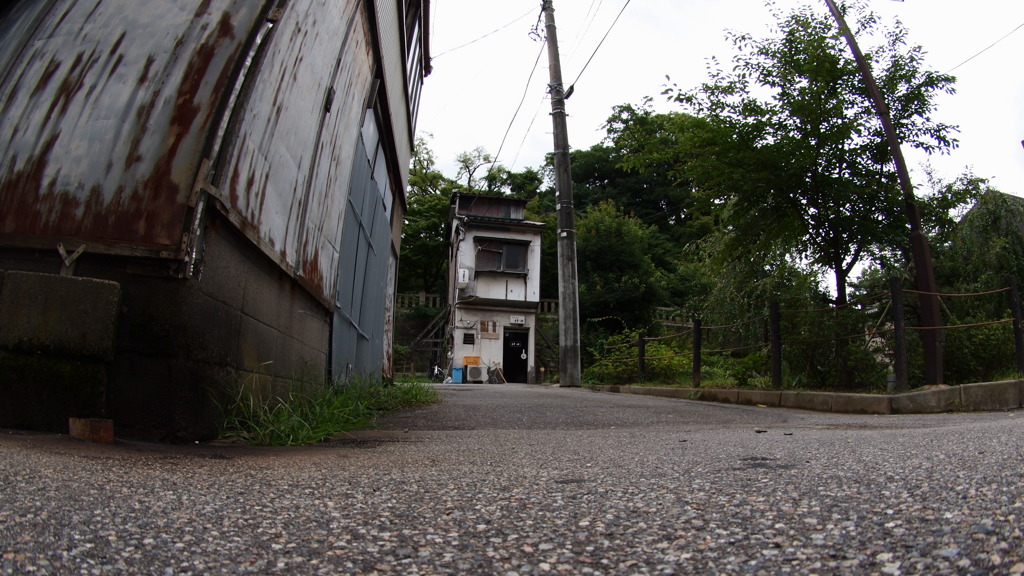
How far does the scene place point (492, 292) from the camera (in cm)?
2495

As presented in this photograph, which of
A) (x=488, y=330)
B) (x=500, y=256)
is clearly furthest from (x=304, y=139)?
(x=500, y=256)

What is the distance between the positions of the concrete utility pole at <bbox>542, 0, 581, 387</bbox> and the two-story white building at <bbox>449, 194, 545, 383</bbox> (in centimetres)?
1119

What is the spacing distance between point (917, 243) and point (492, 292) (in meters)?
18.9

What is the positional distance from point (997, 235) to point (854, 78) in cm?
582

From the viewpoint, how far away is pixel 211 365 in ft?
9.93

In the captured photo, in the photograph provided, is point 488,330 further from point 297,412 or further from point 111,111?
point 111,111

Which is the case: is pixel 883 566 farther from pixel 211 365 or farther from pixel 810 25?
pixel 810 25

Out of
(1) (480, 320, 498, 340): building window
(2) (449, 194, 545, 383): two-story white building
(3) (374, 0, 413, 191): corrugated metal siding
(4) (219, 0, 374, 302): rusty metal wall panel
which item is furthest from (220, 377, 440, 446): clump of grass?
(1) (480, 320, 498, 340): building window

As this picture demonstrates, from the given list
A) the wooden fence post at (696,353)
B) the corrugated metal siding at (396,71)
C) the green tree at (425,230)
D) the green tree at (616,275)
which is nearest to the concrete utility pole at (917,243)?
the wooden fence post at (696,353)

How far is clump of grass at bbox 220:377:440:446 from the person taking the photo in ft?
10.6

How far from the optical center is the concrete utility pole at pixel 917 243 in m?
6.27

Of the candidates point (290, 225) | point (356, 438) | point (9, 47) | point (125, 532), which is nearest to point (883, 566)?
point (125, 532)

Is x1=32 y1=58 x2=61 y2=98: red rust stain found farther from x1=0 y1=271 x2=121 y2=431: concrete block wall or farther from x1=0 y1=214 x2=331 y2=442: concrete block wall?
x1=0 y1=271 x2=121 y2=431: concrete block wall

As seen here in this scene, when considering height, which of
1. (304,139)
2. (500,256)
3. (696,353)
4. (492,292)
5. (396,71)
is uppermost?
(500,256)
